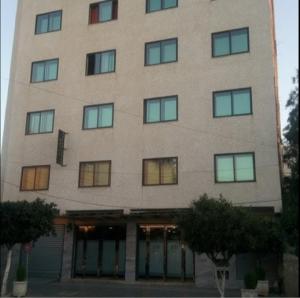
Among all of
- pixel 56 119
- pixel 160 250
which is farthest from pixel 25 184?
pixel 160 250

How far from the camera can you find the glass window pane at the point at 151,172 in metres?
26.4

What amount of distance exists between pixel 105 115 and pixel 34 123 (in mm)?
5150

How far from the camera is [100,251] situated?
27.9m

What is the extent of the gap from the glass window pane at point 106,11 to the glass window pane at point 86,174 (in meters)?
9.65

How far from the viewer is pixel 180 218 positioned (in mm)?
18875

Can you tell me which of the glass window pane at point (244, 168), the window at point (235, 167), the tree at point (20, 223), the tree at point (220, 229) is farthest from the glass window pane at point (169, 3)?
the tree at point (20, 223)

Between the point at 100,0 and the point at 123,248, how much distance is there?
633 inches

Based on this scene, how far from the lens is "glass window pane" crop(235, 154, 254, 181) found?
80.1 ft

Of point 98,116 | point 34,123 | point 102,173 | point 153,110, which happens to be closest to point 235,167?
point 153,110

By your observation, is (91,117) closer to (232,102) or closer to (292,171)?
(232,102)

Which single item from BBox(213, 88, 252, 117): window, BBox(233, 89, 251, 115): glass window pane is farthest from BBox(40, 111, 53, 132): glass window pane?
BBox(233, 89, 251, 115): glass window pane

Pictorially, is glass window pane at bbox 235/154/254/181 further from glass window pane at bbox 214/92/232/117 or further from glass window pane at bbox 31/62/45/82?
glass window pane at bbox 31/62/45/82

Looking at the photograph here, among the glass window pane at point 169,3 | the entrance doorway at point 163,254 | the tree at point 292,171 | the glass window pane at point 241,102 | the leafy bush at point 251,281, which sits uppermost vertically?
the glass window pane at point 169,3

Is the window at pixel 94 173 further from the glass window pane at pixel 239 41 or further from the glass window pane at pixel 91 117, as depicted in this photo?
the glass window pane at pixel 239 41
